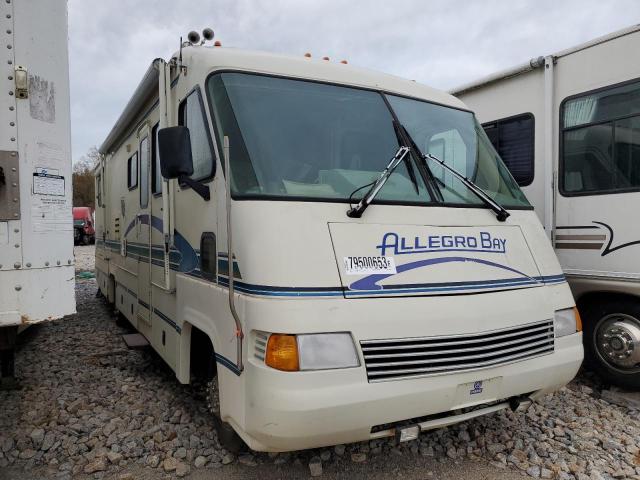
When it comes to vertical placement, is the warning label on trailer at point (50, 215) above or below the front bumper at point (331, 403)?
above

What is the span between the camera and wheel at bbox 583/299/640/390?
425 centimetres

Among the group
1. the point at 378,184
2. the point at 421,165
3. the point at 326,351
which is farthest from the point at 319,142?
the point at 326,351

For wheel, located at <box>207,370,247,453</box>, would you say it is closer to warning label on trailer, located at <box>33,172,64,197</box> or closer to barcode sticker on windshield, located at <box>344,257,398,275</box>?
barcode sticker on windshield, located at <box>344,257,398,275</box>

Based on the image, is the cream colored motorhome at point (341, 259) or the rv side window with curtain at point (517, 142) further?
the rv side window with curtain at point (517, 142)

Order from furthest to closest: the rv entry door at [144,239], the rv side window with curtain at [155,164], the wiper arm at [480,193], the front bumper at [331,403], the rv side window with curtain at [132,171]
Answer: the rv side window with curtain at [132,171] < the rv entry door at [144,239] < the rv side window with curtain at [155,164] < the wiper arm at [480,193] < the front bumper at [331,403]

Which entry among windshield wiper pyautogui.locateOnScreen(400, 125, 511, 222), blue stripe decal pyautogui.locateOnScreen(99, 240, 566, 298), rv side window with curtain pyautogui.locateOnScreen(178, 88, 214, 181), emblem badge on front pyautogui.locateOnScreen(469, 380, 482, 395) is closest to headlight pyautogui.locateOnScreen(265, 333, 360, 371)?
blue stripe decal pyautogui.locateOnScreen(99, 240, 566, 298)

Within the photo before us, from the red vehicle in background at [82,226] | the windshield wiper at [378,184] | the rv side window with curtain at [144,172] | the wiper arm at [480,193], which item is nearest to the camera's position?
the windshield wiper at [378,184]

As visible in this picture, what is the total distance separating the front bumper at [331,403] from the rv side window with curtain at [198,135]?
134 centimetres

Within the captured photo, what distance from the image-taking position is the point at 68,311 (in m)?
2.63

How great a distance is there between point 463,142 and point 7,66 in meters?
2.98

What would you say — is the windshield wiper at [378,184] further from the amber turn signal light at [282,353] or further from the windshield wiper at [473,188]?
the amber turn signal light at [282,353]

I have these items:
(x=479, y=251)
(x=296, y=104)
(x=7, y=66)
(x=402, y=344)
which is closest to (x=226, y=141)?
(x=296, y=104)

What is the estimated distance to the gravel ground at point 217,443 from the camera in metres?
3.08

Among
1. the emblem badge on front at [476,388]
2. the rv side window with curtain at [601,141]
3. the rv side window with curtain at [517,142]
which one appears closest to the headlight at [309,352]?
the emblem badge on front at [476,388]
